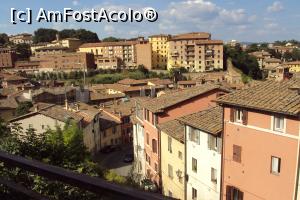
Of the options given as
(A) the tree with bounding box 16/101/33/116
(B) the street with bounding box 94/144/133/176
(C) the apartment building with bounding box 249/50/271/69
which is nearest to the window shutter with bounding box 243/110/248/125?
(B) the street with bounding box 94/144/133/176

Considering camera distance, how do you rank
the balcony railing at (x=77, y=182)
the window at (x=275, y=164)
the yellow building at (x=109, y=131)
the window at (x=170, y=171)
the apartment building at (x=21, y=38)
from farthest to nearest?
the apartment building at (x=21, y=38)
the yellow building at (x=109, y=131)
the window at (x=170, y=171)
the window at (x=275, y=164)
the balcony railing at (x=77, y=182)

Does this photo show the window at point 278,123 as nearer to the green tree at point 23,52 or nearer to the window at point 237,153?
the window at point 237,153

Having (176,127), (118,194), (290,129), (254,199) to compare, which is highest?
(118,194)

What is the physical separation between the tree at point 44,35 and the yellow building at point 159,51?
50.0m

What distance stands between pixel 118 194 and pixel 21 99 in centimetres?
5746

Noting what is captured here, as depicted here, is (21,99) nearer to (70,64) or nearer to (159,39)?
(70,64)

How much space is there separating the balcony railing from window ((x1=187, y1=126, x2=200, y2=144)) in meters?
16.9

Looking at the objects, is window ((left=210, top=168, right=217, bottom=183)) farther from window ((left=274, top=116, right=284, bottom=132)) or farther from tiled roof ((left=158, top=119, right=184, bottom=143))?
window ((left=274, top=116, right=284, bottom=132))

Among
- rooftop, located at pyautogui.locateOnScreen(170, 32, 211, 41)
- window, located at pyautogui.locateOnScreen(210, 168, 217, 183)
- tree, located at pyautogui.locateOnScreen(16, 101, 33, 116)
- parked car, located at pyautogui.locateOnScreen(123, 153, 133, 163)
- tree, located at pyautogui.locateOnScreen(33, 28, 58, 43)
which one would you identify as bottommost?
parked car, located at pyautogui.locateOnScreen(123, 153, 133, 163)

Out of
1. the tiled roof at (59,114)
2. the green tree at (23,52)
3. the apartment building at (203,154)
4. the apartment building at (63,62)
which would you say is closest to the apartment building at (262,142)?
the apartment building at (203,154)

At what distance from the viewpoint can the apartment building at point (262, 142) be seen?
1379cm

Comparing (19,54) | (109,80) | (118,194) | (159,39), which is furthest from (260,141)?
(19,54)

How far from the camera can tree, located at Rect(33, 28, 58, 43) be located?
465ft

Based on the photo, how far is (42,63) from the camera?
103 metres
